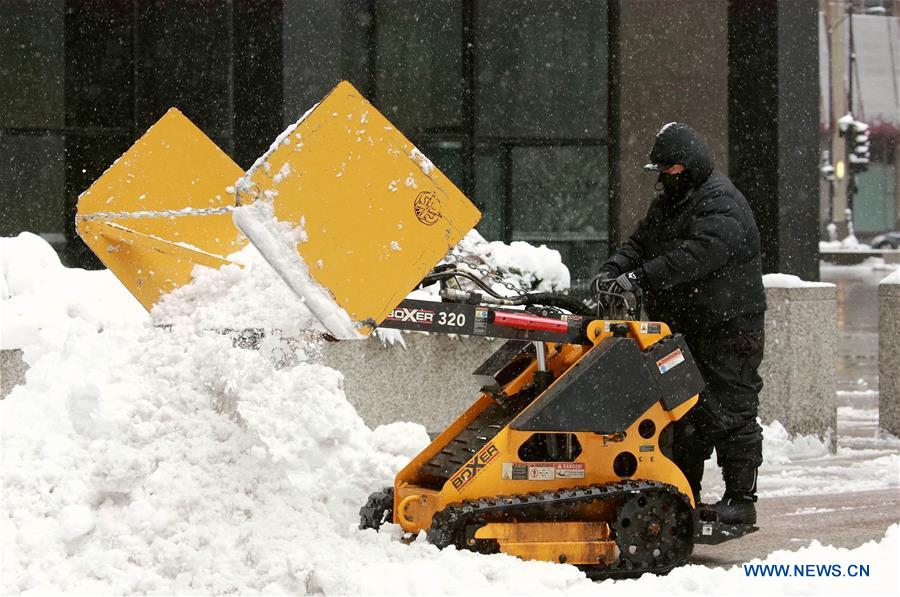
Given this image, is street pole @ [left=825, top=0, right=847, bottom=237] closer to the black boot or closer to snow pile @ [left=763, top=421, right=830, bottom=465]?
snow pile @ [left=763, top=421, right=830, bottom=465]

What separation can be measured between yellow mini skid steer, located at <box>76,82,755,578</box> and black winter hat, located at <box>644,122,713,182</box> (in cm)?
100

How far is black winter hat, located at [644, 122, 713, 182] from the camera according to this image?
7.01 meters

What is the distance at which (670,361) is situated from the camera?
6289mm

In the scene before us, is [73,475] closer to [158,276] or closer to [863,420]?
[158,276]

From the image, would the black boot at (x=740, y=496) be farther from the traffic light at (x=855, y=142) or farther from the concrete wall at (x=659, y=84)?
the traffic light at (x=855, y=142)

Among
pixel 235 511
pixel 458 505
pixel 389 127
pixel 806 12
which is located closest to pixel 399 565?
pixel 458 505

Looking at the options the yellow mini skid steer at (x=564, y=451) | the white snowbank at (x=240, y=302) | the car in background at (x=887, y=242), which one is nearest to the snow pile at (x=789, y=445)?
the yellow mini skid steer at (x=564, y=451)

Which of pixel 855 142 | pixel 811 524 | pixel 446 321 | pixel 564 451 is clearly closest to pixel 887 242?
pixel 855 142

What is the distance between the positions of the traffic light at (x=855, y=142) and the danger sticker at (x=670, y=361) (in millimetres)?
47170

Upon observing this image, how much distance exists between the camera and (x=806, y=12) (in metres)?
11.9

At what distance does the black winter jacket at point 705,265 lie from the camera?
6.75 m

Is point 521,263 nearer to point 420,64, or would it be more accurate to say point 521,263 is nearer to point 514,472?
point 420,64

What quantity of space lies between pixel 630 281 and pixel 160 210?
2.46m

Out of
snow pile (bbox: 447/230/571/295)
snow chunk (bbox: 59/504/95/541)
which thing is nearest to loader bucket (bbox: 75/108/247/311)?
snow chunk (bbox: 59/504/95/541)
